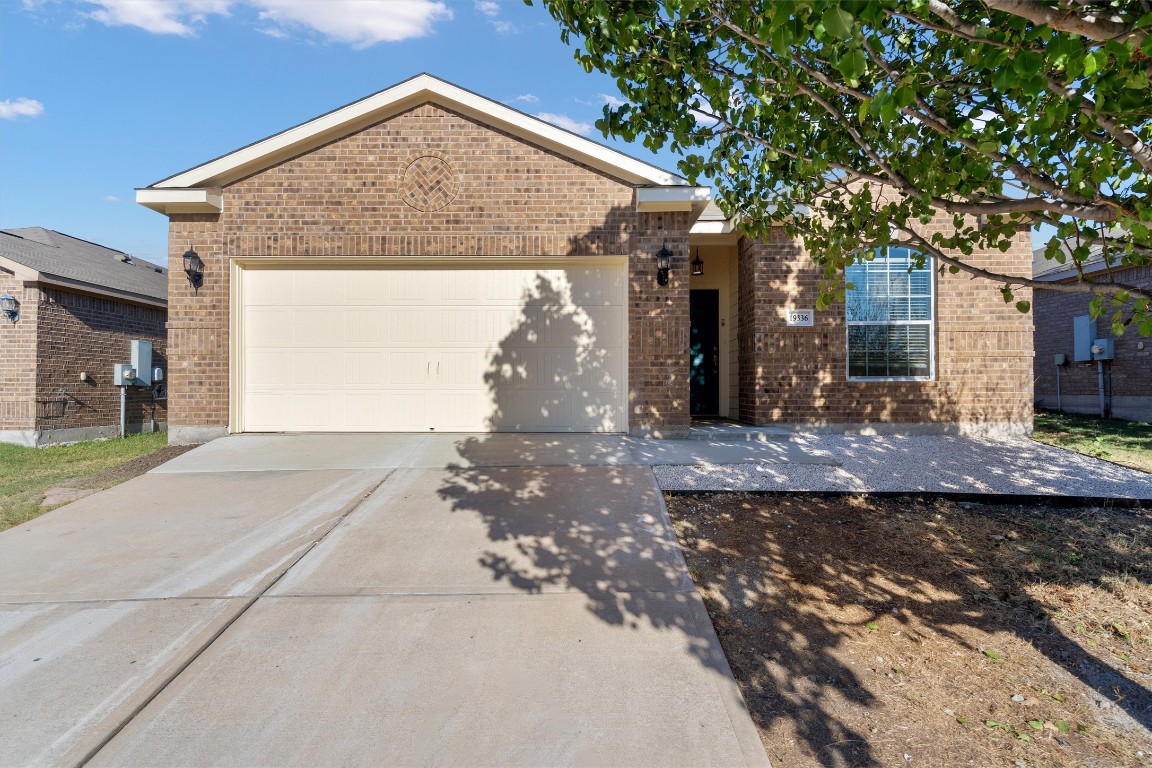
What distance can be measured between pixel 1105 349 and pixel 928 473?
962 cm

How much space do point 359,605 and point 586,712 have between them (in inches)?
63.2

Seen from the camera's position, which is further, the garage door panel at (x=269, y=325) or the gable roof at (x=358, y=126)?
the garage door panel at (x=269, y=325)

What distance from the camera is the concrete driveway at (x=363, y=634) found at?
89.9 inches

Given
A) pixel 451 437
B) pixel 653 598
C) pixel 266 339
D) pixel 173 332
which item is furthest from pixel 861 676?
pixel 173 332

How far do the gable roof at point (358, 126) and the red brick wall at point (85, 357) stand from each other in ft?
13.3

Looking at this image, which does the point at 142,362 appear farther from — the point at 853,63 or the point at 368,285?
the point at 853,63

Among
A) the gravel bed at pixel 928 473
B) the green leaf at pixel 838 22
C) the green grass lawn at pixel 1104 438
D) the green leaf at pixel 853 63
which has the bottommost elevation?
the gravel bed at pixel 928 473

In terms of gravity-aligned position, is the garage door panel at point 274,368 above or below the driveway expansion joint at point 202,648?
above

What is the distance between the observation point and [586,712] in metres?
2.44

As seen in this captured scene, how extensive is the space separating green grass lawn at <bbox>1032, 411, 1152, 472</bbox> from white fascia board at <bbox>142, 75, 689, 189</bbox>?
6322 mm

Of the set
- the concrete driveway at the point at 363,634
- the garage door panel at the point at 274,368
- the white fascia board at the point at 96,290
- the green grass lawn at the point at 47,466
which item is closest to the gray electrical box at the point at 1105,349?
the concrete driveway at the point at 363,634

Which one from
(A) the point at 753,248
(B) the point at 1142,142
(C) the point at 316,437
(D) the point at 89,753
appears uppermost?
(A) the point at 753,248

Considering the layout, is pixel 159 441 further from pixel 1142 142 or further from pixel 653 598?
pixel 1142 142

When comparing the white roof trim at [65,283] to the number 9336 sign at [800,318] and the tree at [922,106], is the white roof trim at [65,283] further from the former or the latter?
the number 9336 sign at [800,318]
